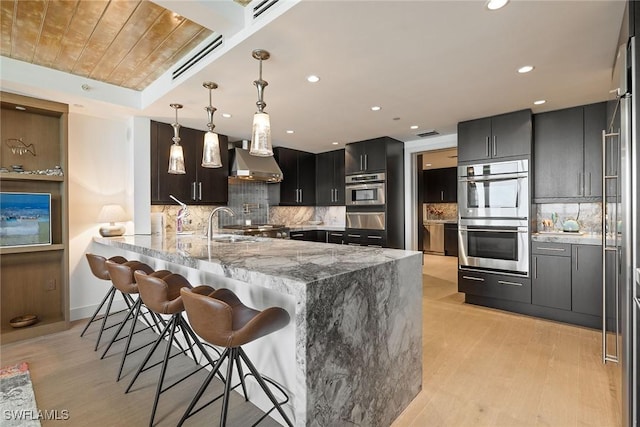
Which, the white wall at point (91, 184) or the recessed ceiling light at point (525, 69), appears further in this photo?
the white wall at point (91, 184)

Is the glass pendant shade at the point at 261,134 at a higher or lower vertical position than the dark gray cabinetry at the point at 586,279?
higher

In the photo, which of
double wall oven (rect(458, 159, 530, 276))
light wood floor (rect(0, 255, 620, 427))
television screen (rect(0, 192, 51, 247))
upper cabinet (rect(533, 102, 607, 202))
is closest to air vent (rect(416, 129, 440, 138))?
double wall oven (rect(458, 159, 530, 276))

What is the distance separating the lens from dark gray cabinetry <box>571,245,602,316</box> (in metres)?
3.01

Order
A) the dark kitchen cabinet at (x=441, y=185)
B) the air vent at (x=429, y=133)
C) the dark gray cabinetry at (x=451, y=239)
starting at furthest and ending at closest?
the dark kitchen cabinet at (x=441, y=185), the dark gray cabinetry at (x=451, y=239), the air vent at (x=429, y=133)

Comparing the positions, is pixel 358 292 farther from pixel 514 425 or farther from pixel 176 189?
pixel 176 189

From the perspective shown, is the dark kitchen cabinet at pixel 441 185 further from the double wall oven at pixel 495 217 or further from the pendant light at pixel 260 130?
the pendant light at pixel 260 130

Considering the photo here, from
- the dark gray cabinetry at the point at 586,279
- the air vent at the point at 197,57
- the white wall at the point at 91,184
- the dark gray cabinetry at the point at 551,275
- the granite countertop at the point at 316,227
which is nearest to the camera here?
the air vent at the point at 197,57

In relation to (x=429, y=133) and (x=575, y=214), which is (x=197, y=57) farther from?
(x=575, y=214)

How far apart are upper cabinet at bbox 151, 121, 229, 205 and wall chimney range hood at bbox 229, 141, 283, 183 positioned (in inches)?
5.0

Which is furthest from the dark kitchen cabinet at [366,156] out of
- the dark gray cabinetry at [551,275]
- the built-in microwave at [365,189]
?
the dark gray cabinetry at [551,275]

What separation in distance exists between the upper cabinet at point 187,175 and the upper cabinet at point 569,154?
4.17 metres

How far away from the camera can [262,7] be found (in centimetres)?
185

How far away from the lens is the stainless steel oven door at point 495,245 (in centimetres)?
345

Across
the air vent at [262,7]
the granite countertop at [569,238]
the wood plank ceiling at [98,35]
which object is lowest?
the granite countertop at [569,238]
